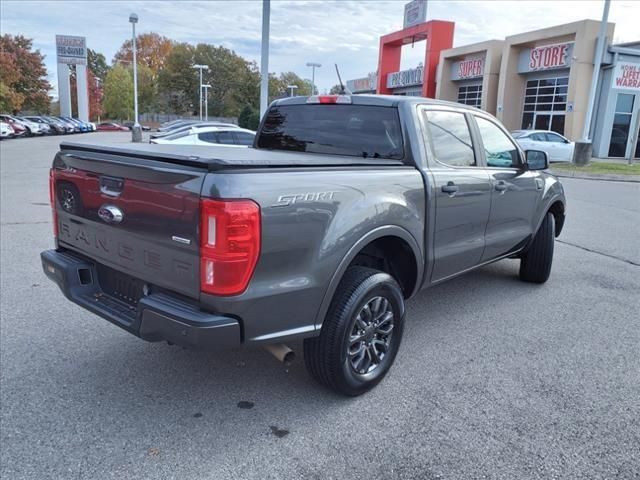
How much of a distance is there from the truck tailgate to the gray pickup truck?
0.03ft

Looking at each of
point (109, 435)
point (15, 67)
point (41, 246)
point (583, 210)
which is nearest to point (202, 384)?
point (109, 435)

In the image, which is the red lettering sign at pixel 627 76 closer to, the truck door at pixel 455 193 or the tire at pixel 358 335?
the truck door at pixel 455 193

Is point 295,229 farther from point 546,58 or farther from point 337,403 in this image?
point 546,58

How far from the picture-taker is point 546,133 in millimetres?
Result: 22250

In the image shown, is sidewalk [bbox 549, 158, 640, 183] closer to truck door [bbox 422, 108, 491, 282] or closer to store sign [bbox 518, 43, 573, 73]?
store sign [bbox 518, 43, 573, 73]

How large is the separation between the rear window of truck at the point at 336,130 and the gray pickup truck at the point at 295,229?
0.5 inches

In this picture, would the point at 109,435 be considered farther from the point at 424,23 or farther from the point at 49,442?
the point at 424,23

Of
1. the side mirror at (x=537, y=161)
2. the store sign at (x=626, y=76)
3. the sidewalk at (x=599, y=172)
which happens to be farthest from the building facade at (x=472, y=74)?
the side mirror at (x=537, y=161)

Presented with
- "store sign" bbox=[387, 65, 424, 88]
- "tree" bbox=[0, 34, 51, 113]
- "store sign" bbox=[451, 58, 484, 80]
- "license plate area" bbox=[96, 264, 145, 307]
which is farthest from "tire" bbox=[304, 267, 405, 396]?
"tree" bbox=[0, 34, 51, 113]

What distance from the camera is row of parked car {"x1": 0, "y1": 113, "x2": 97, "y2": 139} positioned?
36.5m

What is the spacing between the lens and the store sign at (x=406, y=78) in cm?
3825

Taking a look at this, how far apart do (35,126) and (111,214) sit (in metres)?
46.0

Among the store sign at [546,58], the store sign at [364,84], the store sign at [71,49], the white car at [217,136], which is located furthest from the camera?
the store sign at [71,49]

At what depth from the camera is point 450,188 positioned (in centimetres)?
392
